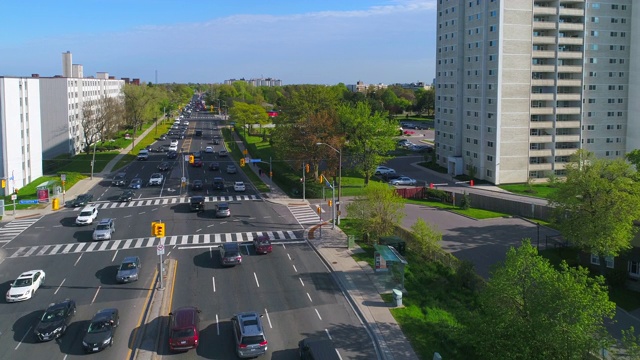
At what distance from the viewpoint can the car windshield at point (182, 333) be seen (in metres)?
26.0

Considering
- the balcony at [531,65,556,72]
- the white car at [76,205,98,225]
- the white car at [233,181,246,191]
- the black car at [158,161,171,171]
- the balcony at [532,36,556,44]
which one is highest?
the balcony at [532,36,556,44]

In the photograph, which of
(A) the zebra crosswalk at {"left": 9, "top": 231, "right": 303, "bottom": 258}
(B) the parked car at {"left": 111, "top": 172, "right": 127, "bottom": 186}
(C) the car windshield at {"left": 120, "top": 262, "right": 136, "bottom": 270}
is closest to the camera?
(C) the car windshield at {"left": 120, "top": 262, "right": 136, "bottom": 270}

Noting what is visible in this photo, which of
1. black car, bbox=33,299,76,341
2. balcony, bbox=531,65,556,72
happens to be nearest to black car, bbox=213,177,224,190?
black car, bbox=33,299,76,341

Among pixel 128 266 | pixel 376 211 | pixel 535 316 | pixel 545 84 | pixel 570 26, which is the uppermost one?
pixel 570 26

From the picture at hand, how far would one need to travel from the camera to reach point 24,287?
33.4 metres

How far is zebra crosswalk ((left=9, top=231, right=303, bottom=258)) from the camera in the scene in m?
44.3

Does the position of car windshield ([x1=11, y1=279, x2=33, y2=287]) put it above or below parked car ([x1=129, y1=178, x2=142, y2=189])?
below

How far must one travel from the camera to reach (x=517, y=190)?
242 ft

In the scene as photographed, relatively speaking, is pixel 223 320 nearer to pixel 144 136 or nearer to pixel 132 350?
pixel 132 350

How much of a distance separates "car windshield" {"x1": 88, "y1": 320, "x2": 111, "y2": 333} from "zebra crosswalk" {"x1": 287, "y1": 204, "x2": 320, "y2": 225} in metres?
28.3

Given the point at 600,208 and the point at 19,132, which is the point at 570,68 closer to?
the point at 600,208

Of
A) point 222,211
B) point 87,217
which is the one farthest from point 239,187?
point 87,217

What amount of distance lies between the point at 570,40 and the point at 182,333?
72462 millimetres

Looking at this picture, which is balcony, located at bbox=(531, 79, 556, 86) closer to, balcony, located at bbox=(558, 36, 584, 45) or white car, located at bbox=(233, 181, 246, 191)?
balcony, located at bbox=(558, 36, 584, 45)
